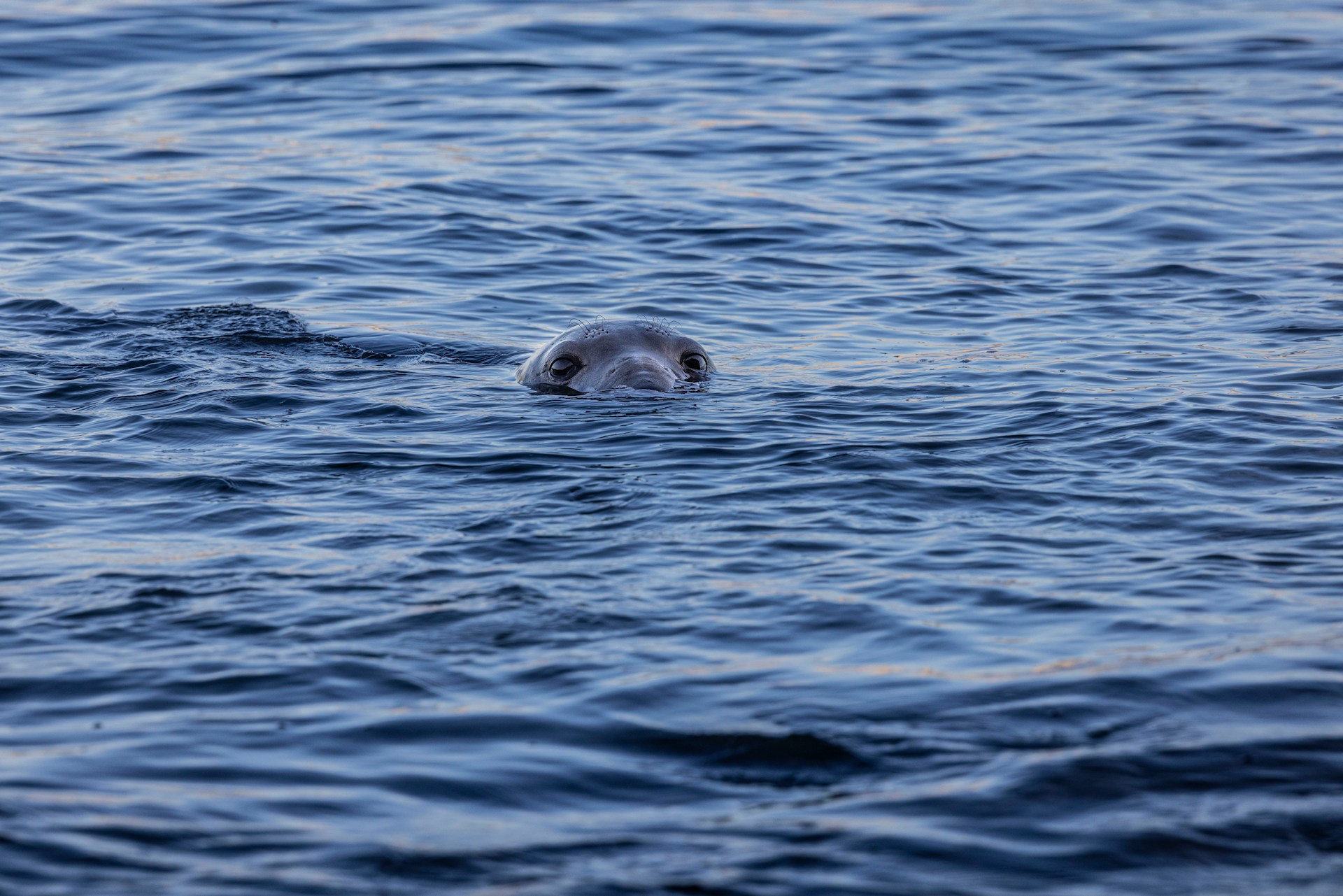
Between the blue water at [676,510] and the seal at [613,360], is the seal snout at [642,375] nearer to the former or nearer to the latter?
the seal at [613,360]

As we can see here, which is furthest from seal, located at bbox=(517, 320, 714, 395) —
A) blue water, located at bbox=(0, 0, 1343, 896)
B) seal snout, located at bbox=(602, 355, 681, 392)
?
blue water, located at bbox=(0, 0, 1343, 896)

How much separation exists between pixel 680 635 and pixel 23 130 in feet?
46.6

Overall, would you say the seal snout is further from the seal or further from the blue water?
the blue water

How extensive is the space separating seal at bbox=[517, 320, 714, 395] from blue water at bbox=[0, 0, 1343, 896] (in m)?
0.27

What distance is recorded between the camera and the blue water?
5.53 metres

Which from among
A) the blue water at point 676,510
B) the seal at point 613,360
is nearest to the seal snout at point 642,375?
the seal at point 613,360

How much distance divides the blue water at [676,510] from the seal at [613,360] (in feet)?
0.88

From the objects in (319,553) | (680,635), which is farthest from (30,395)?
(680,635)

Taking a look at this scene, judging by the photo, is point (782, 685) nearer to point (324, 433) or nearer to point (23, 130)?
point (324, 433)

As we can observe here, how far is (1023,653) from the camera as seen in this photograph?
264 inches

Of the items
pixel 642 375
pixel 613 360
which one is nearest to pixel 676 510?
pixel 642 375

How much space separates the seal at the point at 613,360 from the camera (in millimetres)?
10711

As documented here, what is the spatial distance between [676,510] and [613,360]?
2676 mm

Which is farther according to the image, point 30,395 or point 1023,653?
point 30,395
